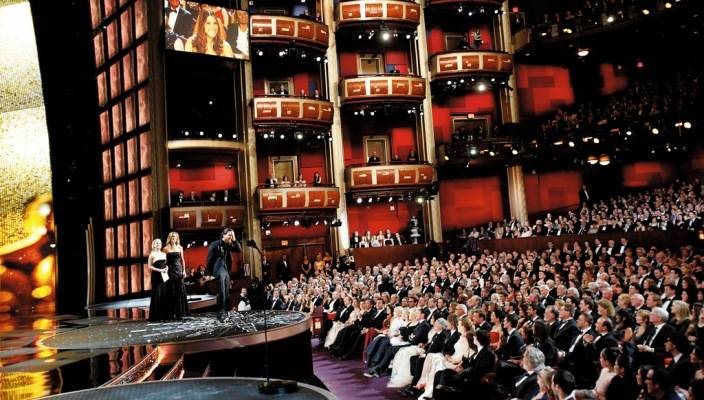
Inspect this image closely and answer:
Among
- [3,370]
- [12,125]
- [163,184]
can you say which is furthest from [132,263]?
[3,370]

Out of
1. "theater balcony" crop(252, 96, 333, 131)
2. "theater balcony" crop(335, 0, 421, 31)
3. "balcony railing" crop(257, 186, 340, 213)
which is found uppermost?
"theater balcony" crop(335, 0, 421, 31)

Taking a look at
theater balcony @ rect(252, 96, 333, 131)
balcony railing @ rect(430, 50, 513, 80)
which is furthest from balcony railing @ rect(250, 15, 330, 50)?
balcony railing @ rect(430, 50, 513, 80)

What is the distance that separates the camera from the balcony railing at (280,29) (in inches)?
688

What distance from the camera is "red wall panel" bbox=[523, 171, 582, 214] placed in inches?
800

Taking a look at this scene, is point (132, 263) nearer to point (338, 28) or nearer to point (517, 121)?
point (338, 28)

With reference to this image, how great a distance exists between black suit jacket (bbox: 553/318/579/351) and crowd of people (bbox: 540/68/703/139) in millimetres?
11217

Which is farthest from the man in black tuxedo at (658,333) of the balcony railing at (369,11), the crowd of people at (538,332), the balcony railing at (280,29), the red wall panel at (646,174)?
the red wall panel at (646,174)

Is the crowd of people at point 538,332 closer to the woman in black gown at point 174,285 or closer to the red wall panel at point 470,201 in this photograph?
the woman in black gown at point 174,285

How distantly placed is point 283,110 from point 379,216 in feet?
16.8

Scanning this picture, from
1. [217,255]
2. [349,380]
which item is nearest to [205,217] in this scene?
[217,255]

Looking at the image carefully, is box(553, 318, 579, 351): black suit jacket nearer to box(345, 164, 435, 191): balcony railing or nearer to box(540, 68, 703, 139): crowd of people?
box(540, 68, 703, 139): crowd of people

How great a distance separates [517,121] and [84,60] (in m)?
14.5

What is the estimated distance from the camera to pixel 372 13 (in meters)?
18.5

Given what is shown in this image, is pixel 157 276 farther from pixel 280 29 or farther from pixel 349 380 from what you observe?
pixel 280 29
